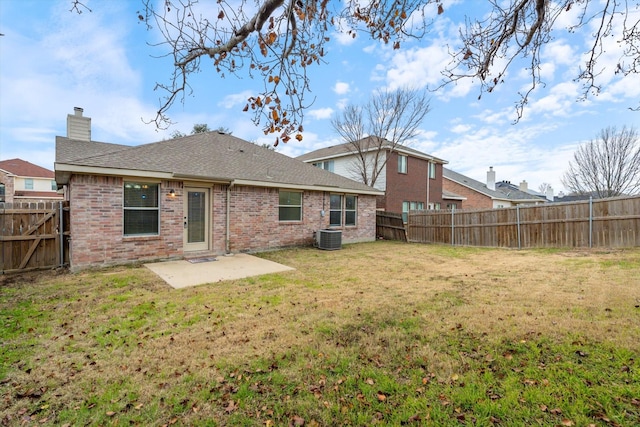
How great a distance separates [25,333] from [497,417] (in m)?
5.61

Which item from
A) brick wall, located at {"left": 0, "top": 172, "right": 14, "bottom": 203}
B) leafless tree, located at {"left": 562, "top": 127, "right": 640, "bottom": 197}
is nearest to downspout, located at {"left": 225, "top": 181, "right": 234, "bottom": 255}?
leafless tree, located at {"left": 562, "top": 127, "right": 640, "bottom": 197}

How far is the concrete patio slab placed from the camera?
6.60 metres

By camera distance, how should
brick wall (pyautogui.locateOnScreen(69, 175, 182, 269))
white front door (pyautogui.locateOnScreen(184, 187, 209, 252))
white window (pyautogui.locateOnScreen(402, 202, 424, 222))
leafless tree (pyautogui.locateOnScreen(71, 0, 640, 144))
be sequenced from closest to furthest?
leafless tree (pyautogui.locateOnScreen(71, 0, 640, 144)) < brick wall (pyautogui.locateOnScreen(69, 175, 182, 269)) < white front door (pyautogui.locateOnScreen(184, 187, 209, 252)) < white window (pyautogui.locateOnScreen(402, 202, 424, 222))

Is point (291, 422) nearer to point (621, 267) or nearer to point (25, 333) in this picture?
point (25, 333)

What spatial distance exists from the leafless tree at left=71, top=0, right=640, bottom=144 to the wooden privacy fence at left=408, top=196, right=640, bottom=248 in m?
8.01

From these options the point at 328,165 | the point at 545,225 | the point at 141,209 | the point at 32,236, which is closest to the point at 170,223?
the point at 141,209

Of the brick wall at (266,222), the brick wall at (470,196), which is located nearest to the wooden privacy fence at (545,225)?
the brick wall at (266,222)

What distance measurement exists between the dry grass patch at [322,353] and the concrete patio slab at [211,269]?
59 centimetres

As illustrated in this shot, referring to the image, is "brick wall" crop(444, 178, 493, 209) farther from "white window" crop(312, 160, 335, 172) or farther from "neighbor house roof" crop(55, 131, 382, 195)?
"neighbor house roof" crop(55, 131, 382, 195)

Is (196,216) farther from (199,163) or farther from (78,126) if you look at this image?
(78,126)

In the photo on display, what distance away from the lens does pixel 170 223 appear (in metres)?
8.81

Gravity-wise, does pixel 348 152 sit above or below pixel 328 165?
above

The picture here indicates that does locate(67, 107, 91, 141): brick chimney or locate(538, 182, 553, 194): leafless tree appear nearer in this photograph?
locate(67, 107, 91, 141): brick chimney

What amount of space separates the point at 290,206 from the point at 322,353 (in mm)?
8783
